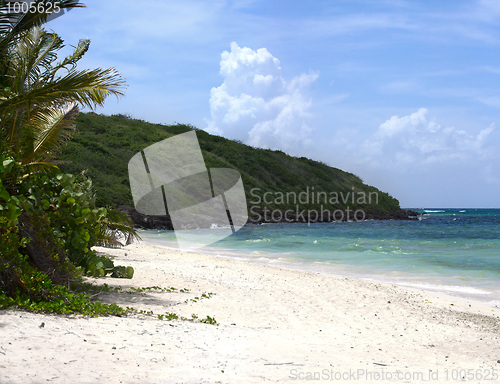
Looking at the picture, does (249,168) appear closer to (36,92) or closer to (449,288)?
(449,288)

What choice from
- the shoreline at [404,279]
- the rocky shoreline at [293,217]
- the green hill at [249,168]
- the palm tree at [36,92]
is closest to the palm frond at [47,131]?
the palm tree at [36,92]

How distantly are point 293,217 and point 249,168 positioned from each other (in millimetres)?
9801

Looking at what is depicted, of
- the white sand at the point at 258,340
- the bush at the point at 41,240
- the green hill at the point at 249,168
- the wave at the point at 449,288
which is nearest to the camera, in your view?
the white sand at the point at 258,340

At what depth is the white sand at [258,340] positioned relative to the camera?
4.05 meters

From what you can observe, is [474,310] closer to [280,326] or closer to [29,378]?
[280,326]

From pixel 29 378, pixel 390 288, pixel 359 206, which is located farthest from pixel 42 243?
pixel 359 206

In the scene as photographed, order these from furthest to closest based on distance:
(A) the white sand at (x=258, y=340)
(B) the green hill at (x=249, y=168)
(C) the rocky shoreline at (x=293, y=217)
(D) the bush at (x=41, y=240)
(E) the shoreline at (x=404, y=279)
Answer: (B) the green hill at (x=249, y=168), (C) the rocky shoreline at (x=293, y=217), (E) the shoreline at (x=404, y=279), (D) the bush at (x=41, y=240), (A) the white sand at (x=258, y=340)

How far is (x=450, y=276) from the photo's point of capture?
13.4 meters

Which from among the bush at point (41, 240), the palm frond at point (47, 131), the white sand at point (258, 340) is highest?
the palm frond at point (47, 131)

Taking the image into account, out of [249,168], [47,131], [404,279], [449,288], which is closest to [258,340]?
[47,131]

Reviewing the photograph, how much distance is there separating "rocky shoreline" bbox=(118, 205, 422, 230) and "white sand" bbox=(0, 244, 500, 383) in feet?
65.2

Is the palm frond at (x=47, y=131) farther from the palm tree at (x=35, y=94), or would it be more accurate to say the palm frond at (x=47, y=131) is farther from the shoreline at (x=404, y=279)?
the shoreline at (x=404, y=279)

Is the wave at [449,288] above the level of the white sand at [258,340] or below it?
below

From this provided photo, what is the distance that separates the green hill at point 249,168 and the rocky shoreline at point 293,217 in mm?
524
